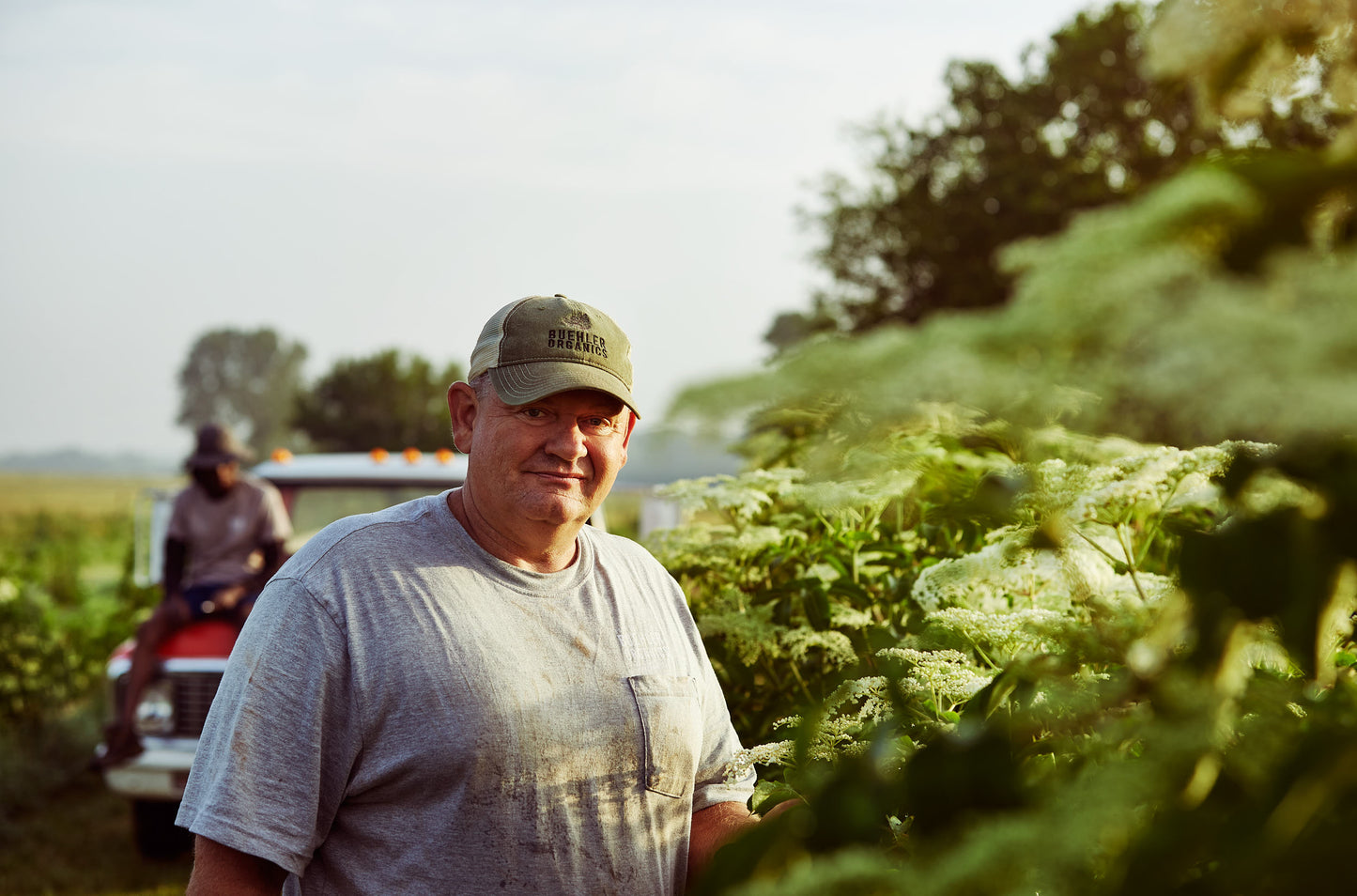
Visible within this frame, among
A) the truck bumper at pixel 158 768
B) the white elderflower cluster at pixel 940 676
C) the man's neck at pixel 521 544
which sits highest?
the man's neck at pixel 521 544

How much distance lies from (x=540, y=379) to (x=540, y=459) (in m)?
0.15

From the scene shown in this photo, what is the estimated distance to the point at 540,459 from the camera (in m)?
1.98

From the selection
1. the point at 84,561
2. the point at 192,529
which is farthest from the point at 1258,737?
the point at 84,561

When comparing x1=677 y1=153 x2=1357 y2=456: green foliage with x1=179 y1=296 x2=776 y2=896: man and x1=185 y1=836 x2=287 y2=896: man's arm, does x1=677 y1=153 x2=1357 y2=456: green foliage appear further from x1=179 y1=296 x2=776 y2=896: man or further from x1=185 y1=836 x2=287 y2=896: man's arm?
x1=185 y1=836 x2=287 y2=896: man's arm

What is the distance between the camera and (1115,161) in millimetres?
19031

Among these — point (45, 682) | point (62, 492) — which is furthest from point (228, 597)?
point (62, 492)

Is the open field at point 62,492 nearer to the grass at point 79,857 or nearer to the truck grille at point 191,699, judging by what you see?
the grass at point 79,857

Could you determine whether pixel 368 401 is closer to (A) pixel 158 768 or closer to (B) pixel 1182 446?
(A) pixel 158 768

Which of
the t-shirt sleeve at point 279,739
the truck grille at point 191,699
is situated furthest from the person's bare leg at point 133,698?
the t-shirt sleeve at point 279,739

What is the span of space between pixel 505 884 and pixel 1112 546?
4.18ft

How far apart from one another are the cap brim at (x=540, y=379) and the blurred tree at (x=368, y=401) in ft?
159

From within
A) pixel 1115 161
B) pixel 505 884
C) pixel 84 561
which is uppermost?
pixel 1115 161

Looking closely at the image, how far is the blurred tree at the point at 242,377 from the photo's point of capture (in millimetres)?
101000

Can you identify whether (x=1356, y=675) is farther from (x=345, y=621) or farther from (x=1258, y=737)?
(x=345, y=621)
